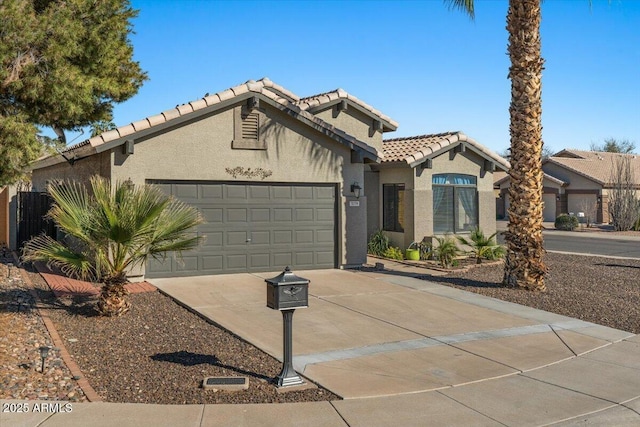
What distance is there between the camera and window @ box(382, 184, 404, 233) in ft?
63.3

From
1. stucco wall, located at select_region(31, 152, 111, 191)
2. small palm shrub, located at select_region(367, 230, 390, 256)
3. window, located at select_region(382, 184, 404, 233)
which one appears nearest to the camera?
stucco wall, located at select_region(31, 152, 111, 191)

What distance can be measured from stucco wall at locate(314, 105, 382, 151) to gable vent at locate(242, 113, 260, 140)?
5198 millimetres

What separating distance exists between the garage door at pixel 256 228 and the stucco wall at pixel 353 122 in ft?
15.1

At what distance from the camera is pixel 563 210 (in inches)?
1711

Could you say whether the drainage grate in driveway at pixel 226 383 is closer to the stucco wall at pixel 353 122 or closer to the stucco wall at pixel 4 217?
the stucco wall at pixel 353 122

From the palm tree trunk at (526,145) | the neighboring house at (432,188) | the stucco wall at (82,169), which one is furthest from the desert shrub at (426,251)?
the stucco wall at (82,169)

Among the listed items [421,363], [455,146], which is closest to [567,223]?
[455,146]

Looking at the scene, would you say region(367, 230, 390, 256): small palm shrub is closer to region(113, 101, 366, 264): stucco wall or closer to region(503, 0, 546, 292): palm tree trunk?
region(113, 101, 366, 264): stucco wall

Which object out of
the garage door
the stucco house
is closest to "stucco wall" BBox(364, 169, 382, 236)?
the stucco house

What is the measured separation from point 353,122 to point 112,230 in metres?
12.1

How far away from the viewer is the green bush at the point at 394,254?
1862cm

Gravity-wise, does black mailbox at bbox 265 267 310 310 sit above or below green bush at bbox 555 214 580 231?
below

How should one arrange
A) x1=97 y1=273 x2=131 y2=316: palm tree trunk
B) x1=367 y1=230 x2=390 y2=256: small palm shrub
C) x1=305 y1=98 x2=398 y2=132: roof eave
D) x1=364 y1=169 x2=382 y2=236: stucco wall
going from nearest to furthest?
x1=97 y1=273 x2=131 y2=316: palm tree trunk
x1=305 y1=98 x2=398 y2=132: roof eave
x1=367 y1=230 x2=390 y2=256: small palm shrub
x1=364 y1=169 x2=382 y2=236: stucco wall

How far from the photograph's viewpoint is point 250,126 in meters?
14.5
